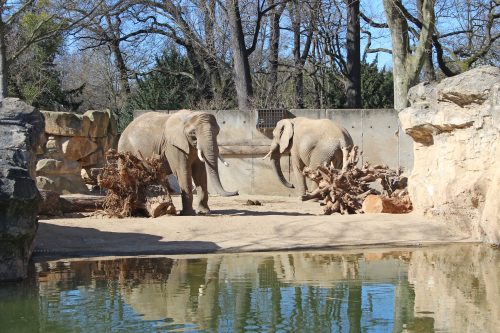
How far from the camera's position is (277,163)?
63.4 ft

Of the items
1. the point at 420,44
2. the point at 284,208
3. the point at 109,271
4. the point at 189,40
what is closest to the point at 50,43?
the point at 189,40

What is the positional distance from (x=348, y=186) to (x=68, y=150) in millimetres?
6742

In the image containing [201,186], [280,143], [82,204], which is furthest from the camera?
[280,143]

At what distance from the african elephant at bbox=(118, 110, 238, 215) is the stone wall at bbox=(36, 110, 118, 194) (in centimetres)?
388

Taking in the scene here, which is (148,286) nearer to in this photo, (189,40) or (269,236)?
(269,236)

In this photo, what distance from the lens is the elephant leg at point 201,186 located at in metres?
14.2

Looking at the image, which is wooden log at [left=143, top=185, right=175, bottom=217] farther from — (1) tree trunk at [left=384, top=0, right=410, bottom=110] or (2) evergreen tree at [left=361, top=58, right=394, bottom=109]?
(2) evergreen tree at [left=361, top=58, right=394, bottom=109]

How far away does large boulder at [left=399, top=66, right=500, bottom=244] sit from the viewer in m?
11.2

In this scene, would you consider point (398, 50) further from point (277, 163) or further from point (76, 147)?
point (76, 147)

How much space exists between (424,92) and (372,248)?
302 cm

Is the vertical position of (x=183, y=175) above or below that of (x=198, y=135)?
below

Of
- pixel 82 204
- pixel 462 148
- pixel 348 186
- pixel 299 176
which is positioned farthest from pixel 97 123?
pixel 462 148

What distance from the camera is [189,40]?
3002 cm

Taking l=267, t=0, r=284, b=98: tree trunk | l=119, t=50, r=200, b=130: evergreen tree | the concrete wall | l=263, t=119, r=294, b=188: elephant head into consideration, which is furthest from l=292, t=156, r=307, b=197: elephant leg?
l=119, t=50, r=200, b=130: evergreen tree
